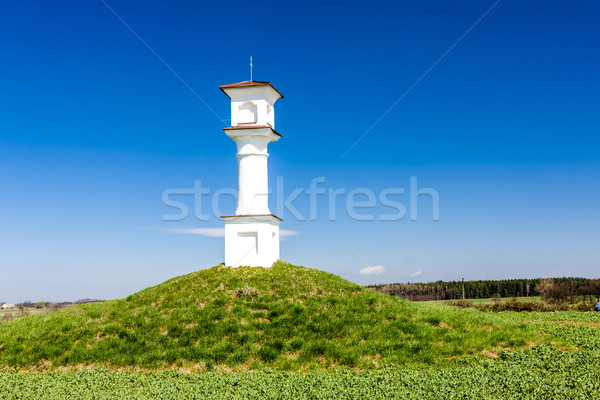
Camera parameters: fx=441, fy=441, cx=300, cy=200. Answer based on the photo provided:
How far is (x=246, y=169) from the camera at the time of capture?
944 inches

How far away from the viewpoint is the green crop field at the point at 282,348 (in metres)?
12.4

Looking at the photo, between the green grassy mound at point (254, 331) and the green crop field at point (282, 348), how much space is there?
0.17 feet

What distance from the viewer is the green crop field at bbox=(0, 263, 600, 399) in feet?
40.5

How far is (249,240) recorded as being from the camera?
23.1 metres

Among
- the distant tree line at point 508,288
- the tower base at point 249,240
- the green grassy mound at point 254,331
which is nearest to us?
the green grassy mound at point 254,331

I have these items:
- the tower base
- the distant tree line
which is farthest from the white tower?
the distant tree line

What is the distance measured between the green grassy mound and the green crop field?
0.05 metres

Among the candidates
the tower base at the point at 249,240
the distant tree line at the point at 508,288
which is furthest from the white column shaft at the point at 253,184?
the distant tree line at the point at 508,288

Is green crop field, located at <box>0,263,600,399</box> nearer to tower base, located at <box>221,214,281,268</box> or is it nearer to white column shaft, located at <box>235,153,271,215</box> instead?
tower base, located at <box>221,214,281,268</box>

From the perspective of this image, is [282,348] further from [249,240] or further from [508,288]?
[508,288]

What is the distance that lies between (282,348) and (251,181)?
10282mm

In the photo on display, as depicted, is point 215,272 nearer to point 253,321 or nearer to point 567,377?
point 253,321

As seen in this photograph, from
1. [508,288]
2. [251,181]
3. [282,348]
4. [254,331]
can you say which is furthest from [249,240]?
[508,288]

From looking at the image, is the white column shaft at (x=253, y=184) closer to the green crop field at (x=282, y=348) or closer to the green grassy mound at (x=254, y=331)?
the green crop field at (x=282, y=348)
